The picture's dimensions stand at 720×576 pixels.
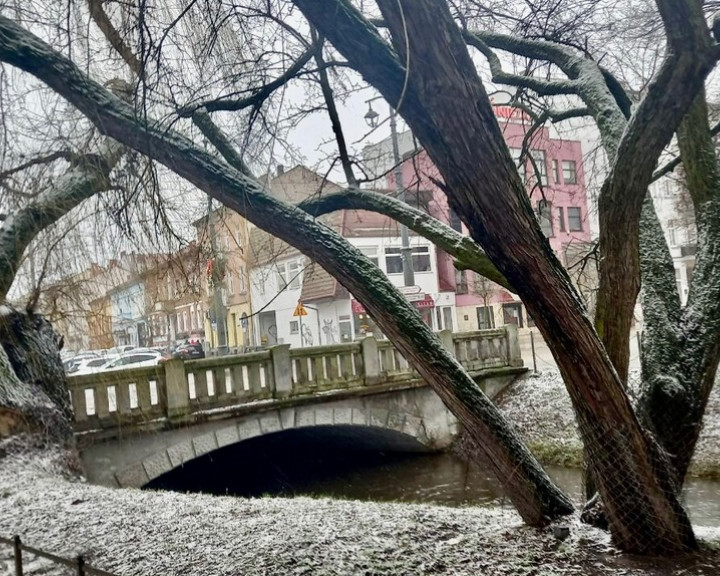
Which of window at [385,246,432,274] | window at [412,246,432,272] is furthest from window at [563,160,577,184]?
window at [412,246,432,272]

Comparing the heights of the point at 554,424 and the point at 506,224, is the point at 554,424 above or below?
below

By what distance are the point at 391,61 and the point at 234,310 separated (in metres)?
7.70

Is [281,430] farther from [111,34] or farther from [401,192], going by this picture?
[111,34]

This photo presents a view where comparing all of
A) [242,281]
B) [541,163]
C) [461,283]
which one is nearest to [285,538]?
[242,281]

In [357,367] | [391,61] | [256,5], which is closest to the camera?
[391,61]

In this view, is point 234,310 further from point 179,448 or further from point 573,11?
point 573,11

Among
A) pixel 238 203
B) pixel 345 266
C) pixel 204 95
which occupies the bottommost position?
pixel 345 266

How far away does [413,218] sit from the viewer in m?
5.12

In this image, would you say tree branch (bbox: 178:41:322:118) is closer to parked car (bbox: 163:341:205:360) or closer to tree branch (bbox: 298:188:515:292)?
tree branch (bbox: 298:188:515:292)

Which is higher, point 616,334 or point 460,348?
point 616,334

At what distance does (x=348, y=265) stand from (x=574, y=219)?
10145mm

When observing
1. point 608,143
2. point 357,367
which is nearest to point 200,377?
point 357,367

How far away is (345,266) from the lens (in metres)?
4.30

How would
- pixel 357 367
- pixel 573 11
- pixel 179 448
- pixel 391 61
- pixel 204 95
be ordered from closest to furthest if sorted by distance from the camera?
pixel 391 61, pixel 204 95, pixel 573 11, pixel 179 448, pixel 357 367
